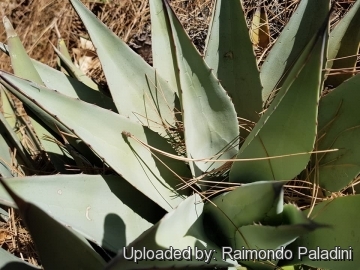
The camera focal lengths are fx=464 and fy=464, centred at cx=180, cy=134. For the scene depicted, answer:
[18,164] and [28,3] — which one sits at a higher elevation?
[28,3]

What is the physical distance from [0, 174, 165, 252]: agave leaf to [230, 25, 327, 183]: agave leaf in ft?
0.73

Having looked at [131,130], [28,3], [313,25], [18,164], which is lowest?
[18,164]

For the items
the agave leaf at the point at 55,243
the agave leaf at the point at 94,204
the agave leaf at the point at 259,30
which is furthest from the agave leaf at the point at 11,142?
the agave leaf at the point at 259,30

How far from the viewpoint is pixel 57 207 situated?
865 mm

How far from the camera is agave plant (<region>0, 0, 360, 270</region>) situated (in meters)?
0.78

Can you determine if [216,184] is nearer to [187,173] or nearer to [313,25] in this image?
[187,173]

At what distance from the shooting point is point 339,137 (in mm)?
948

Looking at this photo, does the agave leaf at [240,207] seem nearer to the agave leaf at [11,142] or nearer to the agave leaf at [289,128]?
the agave leaf at [289,128]

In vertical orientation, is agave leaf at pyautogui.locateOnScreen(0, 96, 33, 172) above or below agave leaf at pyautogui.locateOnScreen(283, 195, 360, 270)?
above

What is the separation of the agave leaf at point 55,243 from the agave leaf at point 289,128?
0.33 metres

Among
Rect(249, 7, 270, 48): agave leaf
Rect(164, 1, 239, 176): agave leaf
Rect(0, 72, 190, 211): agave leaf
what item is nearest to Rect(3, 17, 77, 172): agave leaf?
Rect(0, 72, 190, 211): agave leaf

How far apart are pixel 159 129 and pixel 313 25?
1.39 feet

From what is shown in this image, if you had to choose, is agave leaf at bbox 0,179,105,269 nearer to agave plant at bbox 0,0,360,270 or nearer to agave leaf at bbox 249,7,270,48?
agave plant at bbox 0,0,360,270

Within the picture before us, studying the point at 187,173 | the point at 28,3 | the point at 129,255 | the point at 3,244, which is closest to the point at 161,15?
the point at 187,173
